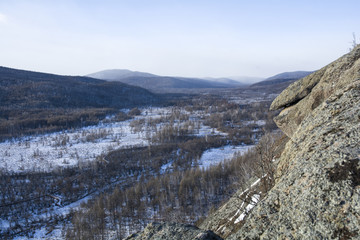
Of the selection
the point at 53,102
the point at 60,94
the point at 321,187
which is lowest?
the point at 53,102

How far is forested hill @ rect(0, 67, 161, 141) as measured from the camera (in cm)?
5334

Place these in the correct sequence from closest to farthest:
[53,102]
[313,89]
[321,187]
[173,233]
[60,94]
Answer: [321,187], [173,233], [313,89], [53,102], [60,94]

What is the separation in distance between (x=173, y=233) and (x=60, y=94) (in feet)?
297

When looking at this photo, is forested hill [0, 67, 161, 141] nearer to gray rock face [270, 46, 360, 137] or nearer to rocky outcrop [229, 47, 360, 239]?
gray rock face [270, 46, 360, 137]

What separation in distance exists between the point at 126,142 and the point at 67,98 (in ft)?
162

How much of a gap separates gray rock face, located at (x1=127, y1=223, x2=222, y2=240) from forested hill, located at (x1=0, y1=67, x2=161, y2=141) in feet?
169

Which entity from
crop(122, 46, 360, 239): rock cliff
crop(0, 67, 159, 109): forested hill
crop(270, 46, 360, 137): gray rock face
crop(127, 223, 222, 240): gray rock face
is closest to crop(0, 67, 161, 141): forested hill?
crop(0, 67, 159, 109): forested hill

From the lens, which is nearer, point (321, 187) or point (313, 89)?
point (321, 187)

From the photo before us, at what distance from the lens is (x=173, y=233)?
116 inches

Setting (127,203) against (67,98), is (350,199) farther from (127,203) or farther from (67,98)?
(67,98)

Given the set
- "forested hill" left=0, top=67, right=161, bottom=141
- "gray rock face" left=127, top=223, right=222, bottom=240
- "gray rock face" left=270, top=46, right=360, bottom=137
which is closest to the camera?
"gray rock face" left=127, top=223, right=222, bottom=240

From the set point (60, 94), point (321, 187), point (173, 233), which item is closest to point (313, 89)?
point (321, 187)

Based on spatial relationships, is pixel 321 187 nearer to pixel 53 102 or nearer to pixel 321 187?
pixel 321 187

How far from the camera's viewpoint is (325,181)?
2.34 m
